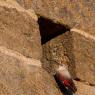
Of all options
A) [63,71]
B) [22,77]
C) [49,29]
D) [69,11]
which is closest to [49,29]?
[49,29]

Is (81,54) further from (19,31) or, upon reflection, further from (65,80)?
(19,31)

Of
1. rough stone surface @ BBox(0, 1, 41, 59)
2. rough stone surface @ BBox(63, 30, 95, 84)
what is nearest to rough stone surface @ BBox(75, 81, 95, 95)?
rough stone surface @ BBox(63, 30, 95, 84)

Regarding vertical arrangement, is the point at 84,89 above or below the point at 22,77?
below

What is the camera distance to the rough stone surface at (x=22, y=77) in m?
1.70

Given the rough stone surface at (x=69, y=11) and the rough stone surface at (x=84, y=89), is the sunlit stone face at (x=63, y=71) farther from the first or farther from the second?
the rough stone surface at (x=69, y=11)

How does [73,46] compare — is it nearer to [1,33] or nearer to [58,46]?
[58,46]

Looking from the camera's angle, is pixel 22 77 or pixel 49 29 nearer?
pixel 22 77

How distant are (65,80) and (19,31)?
251 millimetres

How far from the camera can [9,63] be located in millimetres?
1761

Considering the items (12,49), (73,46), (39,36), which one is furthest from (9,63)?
(73,46)

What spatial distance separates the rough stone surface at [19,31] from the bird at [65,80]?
0.11 m

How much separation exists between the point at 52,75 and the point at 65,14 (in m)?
0.26

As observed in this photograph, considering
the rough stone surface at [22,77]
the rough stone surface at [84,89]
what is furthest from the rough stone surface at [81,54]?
the rough stone surface at [22,77]

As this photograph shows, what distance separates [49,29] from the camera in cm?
212
